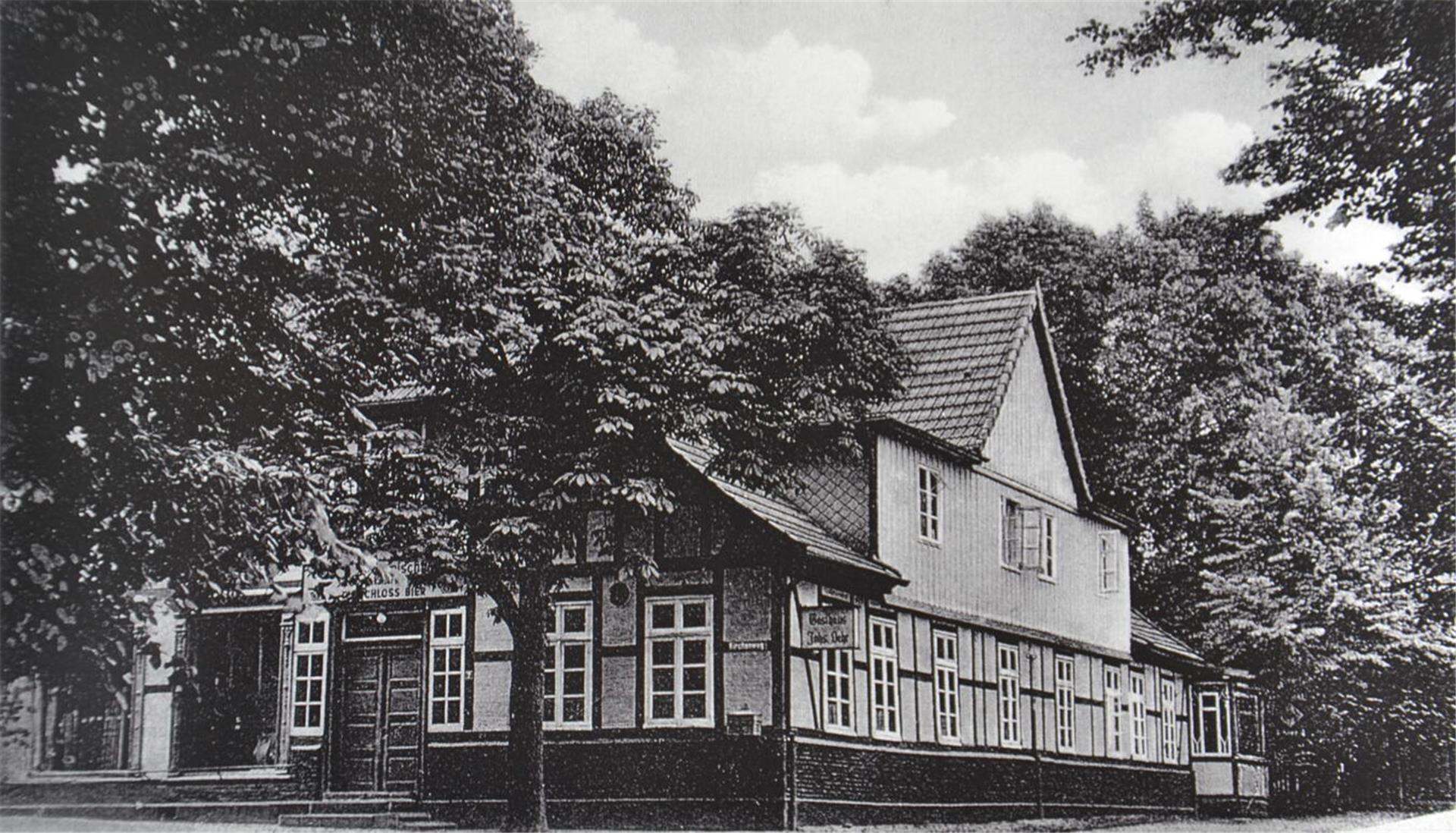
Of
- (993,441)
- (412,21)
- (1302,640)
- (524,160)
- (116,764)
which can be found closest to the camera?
(412,21)

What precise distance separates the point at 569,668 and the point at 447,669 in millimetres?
2093

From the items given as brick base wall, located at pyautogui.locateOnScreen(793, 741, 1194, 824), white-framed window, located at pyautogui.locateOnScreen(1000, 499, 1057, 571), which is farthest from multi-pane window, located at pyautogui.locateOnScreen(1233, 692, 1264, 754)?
white-framed window, located at pyautogui.locateOnScreen(1000, 499, 1057, 571)

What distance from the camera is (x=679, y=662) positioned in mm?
22547

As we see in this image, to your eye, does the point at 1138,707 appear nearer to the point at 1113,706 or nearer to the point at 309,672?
the point at 1113,706

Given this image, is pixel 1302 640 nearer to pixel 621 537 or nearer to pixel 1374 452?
pixel 1374 452

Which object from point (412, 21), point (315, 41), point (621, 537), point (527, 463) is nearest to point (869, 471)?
point (621, 537)

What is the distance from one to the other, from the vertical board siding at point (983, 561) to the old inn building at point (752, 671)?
7cm

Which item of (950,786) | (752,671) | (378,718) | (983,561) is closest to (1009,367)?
(983,561)

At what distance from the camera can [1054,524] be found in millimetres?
30859

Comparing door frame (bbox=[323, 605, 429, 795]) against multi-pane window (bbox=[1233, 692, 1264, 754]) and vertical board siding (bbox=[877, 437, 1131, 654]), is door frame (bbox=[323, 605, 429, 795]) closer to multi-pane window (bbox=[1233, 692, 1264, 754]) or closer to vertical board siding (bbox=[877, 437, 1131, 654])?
vertical board siding (bbox=[877, 437, 1131, 654])

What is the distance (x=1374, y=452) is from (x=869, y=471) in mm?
6480

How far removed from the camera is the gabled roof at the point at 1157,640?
34500 millimetres

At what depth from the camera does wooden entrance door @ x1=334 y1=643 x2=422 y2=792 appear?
2519 cm

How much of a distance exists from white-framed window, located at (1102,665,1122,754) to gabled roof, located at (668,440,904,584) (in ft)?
33.7
